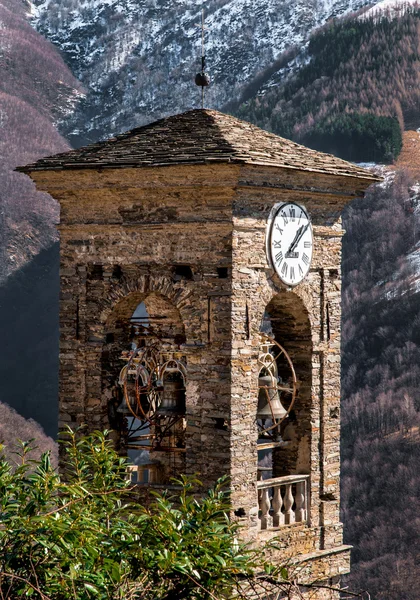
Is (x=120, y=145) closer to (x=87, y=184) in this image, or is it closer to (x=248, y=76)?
(x=87, y=184)

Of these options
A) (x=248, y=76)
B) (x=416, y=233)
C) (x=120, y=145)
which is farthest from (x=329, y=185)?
(x=248, y=76)

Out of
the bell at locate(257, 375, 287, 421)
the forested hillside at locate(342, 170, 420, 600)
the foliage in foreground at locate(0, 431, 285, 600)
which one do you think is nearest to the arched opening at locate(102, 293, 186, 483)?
the bell at locate(257, 375, 287, 421)

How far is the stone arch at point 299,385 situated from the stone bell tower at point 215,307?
→ 1 centimetres

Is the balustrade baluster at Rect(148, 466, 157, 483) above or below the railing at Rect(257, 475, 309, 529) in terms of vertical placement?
above

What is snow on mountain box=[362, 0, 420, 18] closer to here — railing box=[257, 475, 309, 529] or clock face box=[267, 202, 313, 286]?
clock face box=[267, 202, 313, 286]

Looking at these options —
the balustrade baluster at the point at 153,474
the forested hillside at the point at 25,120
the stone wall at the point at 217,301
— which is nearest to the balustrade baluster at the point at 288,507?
the stone wall at the point at 217,301

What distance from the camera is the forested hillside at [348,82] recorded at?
56.8 metres

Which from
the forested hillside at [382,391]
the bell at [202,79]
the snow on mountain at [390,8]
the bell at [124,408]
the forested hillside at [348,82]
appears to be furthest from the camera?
the snow on mountain at [390,8]

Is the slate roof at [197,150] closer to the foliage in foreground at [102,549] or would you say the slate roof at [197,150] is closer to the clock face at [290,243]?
the clock face at [290,243]

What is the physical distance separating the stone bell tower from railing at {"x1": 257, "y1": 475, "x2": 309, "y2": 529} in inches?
0.9

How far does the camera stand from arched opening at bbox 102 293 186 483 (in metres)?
17.0

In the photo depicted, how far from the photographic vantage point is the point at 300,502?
17.5 meters

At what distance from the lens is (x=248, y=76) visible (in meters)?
56.8

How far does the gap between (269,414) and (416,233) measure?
3705cm
